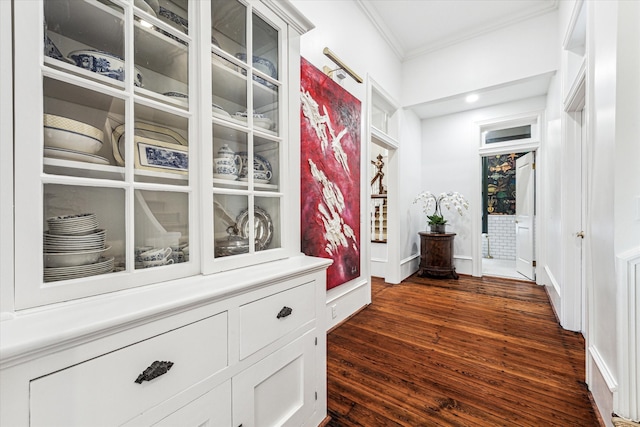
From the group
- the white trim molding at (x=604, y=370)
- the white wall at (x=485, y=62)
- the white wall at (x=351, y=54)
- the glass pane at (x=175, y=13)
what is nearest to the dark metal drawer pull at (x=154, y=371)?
the glass pane at (x=175, y=13)

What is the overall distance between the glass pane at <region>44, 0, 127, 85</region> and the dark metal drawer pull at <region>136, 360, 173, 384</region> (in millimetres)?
874

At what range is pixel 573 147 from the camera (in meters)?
2.44

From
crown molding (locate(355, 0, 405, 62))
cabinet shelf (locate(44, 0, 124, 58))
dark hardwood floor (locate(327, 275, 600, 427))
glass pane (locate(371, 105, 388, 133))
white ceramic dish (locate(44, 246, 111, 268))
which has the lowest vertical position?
dark hardwood floor (locate(327, 275, 600, 427))

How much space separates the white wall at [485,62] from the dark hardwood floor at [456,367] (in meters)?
2.72

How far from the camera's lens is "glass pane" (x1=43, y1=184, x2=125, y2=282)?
74 cm

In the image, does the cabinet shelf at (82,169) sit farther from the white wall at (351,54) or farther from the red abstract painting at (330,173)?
the white wall at (351,54)

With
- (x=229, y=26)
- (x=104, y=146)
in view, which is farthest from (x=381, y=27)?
(x=104, y=146)

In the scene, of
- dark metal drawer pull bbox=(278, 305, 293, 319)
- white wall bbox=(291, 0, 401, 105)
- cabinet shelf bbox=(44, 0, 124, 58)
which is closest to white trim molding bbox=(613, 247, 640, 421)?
dark metal drawer pull bbox=(278, 305, 293, 319)

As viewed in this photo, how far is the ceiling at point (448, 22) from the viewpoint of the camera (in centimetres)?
294

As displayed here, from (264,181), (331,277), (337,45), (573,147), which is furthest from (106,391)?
(573,147)

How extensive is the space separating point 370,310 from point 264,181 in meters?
2.17

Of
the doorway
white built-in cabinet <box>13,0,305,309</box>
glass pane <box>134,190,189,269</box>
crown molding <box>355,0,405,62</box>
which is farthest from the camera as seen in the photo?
the doorway

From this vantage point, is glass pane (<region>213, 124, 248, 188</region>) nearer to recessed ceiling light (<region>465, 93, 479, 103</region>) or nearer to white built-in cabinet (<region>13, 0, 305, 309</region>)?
white built-in cabinet (<region>13, 0, 305, 309</region>)

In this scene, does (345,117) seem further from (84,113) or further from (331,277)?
(84,113)
